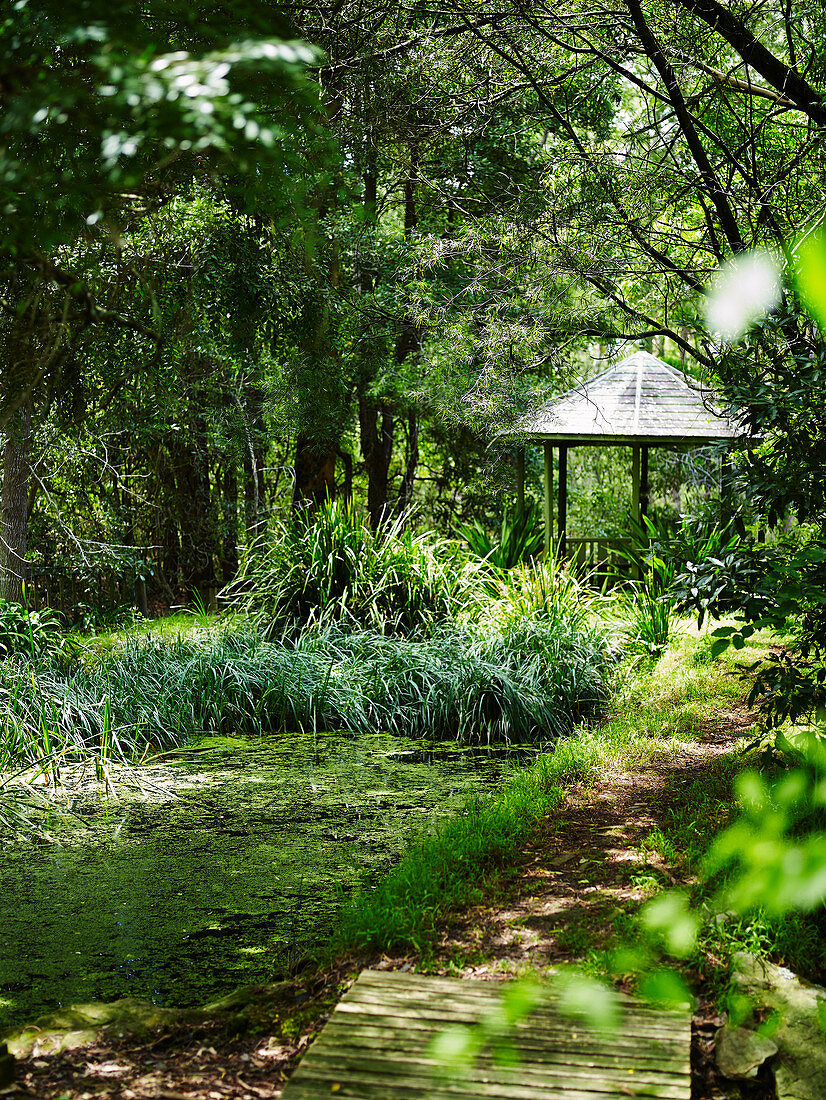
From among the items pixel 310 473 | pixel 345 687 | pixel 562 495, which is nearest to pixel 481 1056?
pixel 345 687

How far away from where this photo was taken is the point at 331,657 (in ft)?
26.8

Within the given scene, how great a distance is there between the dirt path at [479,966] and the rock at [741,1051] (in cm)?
4

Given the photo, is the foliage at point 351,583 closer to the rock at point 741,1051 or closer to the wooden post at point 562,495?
the wooden post at point 562,495

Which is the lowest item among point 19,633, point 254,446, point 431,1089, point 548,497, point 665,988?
point 431,1089

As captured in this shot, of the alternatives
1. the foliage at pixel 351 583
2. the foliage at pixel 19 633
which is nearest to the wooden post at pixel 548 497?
the foliage at pixel 351 583

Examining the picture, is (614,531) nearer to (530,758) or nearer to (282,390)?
(282,390)

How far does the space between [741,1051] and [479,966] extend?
33.0 inches

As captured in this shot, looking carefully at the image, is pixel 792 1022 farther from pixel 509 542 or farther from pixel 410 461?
pixel 410 461

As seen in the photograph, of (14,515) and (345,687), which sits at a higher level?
(14,515)

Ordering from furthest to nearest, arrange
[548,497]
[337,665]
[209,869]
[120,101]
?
1. [548,497]
2. [337,665]
3. [209,869]
4. [120,101]

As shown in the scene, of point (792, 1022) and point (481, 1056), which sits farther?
point (792, 1022)

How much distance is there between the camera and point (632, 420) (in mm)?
11367

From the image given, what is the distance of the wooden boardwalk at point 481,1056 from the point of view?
2301 millimetres

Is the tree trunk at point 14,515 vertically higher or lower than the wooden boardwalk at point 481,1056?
higher
